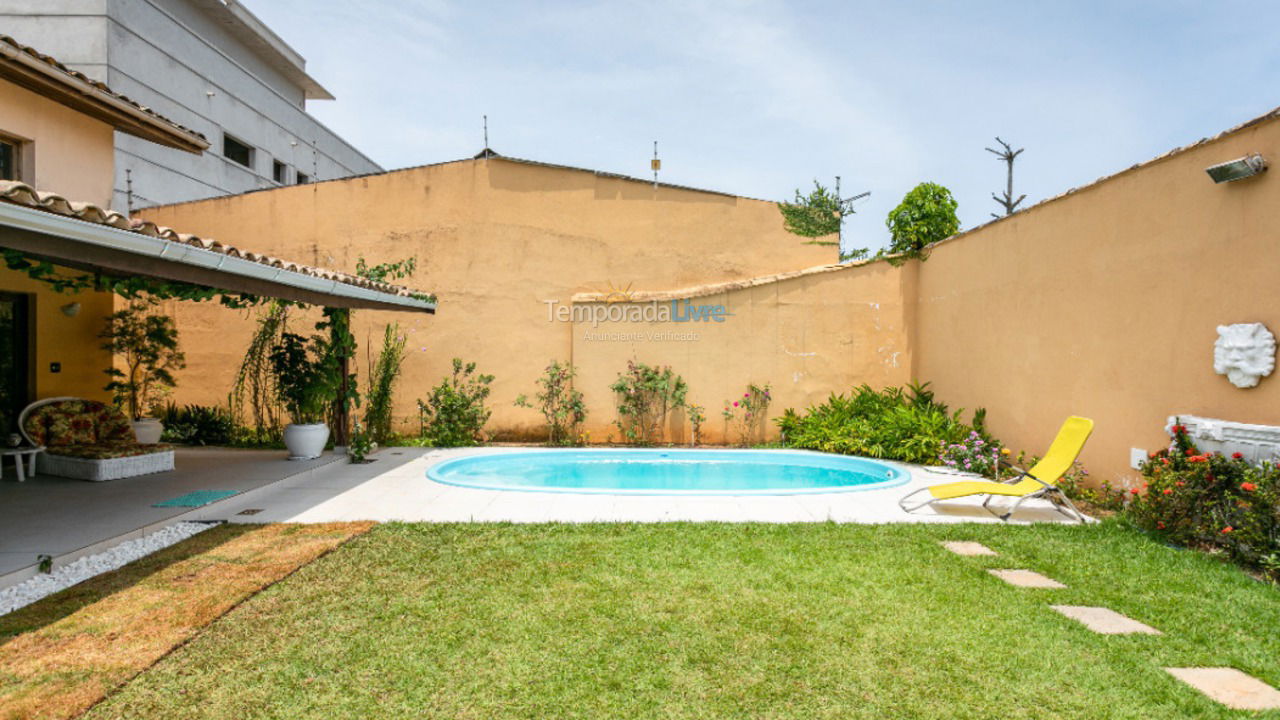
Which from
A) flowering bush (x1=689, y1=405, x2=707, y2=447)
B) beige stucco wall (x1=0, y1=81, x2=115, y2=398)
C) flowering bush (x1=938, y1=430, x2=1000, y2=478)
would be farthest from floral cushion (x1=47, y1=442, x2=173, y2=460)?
flowering bush (x1=938, y1=430, x2=1000, y2=478)

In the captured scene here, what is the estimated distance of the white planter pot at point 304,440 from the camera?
9445 millimetres

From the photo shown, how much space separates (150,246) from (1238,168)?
8.63 m

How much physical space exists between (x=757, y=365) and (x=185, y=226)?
11.1 metres

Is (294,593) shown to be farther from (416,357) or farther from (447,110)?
(447,110)

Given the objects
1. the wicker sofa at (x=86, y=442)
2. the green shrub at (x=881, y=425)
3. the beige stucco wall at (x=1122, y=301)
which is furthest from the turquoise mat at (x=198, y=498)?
the beige stucco wall at (x=1122, y=301)

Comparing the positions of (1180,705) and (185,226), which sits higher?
(185,226)

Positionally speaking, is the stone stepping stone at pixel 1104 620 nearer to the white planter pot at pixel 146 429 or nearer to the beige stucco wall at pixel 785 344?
the beige stucco wall at pixel 785 344

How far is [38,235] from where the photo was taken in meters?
4.07

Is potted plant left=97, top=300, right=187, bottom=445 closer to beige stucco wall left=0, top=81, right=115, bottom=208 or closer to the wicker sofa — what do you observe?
the wicker sofa

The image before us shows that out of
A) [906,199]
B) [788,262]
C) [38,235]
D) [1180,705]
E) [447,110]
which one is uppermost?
[447,110]

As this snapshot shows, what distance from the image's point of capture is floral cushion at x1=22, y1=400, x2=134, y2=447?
328 inches

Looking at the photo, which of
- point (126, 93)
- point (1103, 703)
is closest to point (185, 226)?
point (126, 93)

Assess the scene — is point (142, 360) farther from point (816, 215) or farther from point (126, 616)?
point (816, 215)

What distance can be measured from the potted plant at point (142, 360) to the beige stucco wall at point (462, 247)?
0.57 meters
